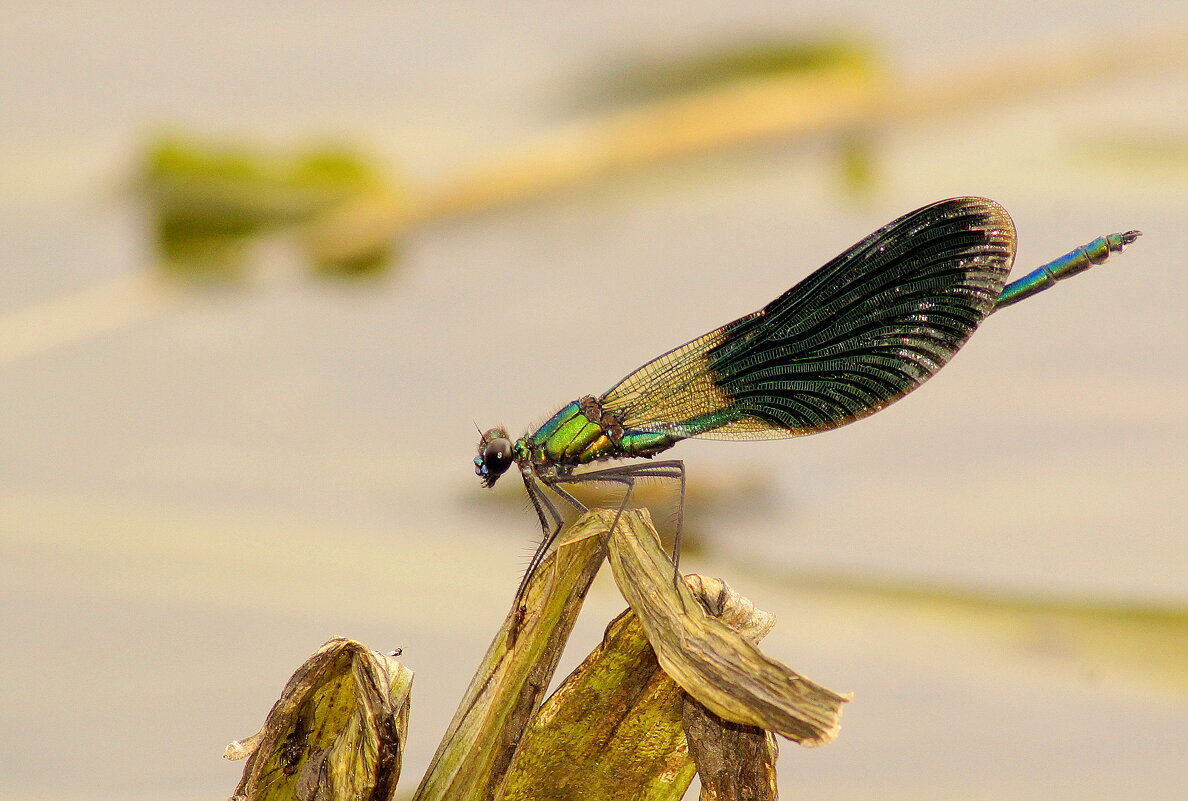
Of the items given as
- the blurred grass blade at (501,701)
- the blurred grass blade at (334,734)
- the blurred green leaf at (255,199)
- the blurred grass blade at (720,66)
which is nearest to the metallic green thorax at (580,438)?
the blurred grass blade at (501,701)

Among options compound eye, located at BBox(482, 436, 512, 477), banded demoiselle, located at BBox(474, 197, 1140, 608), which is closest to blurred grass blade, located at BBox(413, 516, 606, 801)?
banded demoiselle, located at BBox(474, 197, 1140, 608)

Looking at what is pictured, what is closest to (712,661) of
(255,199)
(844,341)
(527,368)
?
(844,341)

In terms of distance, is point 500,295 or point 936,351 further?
point 500,295

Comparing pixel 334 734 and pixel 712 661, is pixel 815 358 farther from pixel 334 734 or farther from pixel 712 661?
pixel 334 734

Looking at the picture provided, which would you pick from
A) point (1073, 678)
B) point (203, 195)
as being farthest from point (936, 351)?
point (203, 195)

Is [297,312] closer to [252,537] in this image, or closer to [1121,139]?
[252,537]
